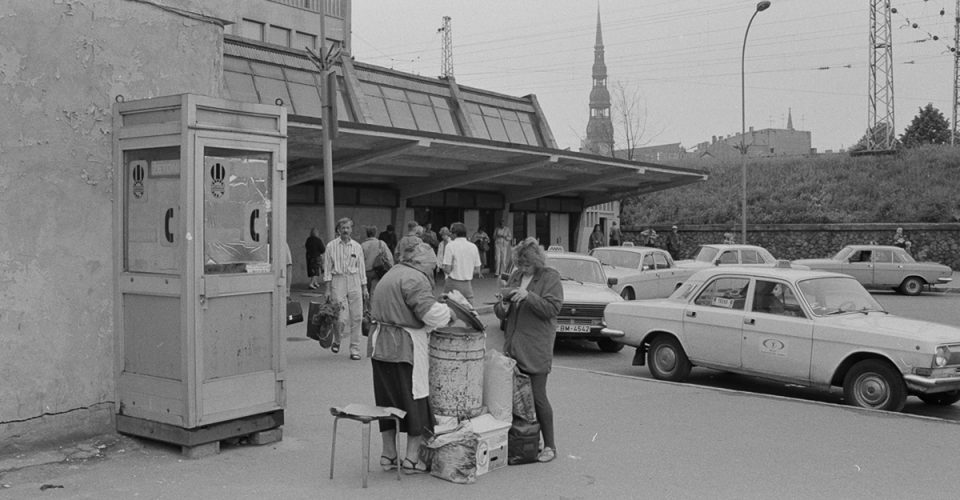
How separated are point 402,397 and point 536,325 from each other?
1265mm

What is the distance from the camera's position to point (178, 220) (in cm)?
670

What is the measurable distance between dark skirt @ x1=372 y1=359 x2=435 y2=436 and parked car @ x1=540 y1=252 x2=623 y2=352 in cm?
659

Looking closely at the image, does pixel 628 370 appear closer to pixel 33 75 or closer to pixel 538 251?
pixel 538 251

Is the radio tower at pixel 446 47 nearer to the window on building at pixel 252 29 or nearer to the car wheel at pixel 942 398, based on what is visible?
the window on building at pixel 252 29

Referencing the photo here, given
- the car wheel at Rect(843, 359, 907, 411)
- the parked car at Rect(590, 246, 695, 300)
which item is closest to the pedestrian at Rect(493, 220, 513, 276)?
the parked car at Rect(590, 246, 695, 300)

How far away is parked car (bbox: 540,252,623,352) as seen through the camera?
13328 mm

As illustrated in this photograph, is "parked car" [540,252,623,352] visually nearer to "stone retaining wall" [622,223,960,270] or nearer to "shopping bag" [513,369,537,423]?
"shopping bag" [513,369,537,423]

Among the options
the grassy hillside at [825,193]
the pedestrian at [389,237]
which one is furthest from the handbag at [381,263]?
the grassy hillside at [825,193]

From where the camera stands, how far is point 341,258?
11.4 meters

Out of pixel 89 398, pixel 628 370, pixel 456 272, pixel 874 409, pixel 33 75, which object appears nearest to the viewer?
pixel 33 75

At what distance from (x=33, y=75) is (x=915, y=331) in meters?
8.90

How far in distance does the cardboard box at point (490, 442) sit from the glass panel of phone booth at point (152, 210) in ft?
9.18

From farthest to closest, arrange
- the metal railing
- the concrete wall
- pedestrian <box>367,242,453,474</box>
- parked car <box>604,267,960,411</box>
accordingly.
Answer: the metal railing, parked car <box>604,267,960,411</box>, the concrete wall, pedestrian <box>367,242,453,474</box>

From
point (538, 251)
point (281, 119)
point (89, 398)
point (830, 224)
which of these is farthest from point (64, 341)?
point (830, 224)
